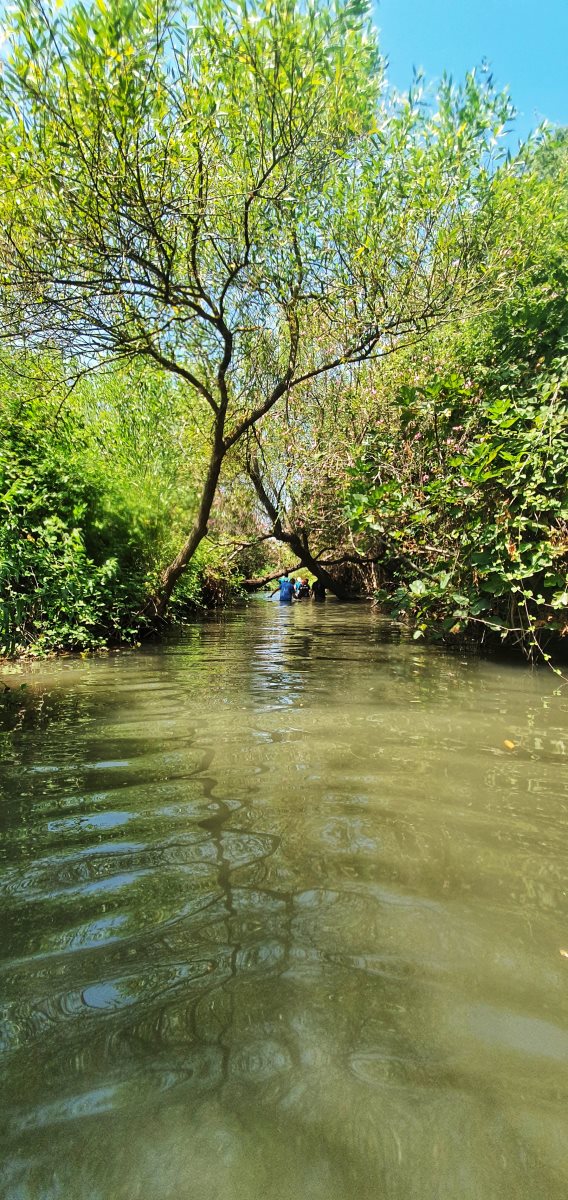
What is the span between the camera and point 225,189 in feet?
24.8

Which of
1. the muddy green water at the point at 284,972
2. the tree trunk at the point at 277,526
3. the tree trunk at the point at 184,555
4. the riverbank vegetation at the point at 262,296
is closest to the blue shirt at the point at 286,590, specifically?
the tree trunk at the point at 277,526

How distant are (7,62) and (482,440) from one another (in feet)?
21.0

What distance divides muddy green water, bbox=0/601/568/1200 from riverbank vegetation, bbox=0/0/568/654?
3.83 meters

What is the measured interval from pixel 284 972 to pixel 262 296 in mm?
10686

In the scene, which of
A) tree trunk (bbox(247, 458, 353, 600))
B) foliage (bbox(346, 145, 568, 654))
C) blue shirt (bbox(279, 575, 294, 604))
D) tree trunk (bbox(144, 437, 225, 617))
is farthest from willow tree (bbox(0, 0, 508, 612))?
blue shirt (bbox(279, 575, 294, 604))

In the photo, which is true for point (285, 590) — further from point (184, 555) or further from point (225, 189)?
point (225, 189)

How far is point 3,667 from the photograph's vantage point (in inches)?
297

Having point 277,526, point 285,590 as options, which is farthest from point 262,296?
point 285,590

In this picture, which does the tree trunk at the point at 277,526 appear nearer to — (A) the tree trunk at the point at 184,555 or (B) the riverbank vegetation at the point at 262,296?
(B) the riverbank vegetation at the point at 262,296

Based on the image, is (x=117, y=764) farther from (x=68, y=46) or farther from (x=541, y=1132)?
(x=68, y=46)

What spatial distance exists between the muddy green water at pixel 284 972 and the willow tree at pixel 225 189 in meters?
6.05

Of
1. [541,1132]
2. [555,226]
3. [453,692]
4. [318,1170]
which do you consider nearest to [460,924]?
[541,1132]

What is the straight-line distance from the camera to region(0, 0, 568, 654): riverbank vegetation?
260 inches

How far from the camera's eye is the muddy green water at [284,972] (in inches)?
48.9
